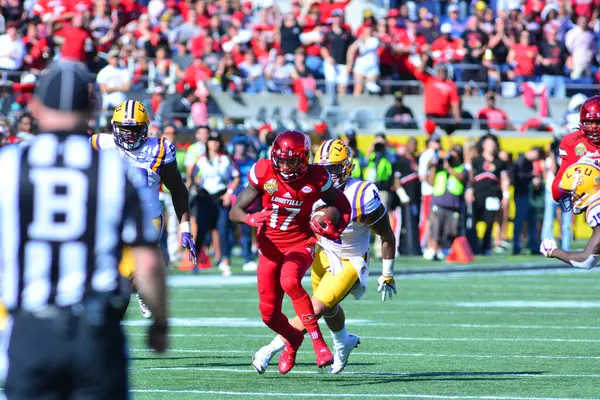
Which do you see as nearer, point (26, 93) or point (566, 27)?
point (26, 93)

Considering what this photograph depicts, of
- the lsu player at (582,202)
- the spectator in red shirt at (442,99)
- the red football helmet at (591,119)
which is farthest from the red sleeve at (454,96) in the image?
the lsu player at (582,202)

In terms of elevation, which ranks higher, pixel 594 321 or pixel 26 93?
pixel 26 93

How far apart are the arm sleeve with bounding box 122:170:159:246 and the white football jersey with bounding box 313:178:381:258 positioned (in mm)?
4345

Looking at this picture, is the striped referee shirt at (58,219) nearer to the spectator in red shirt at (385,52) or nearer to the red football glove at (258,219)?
the red football glove at (258,219)

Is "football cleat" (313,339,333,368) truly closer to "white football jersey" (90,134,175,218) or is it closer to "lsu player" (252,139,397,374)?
"lsu player" (252,139,397,374)

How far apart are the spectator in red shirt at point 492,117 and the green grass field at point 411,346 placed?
23.9ft

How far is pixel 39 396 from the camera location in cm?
397

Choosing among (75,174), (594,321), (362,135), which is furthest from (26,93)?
(75,174)

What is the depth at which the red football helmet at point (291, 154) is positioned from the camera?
7.94m

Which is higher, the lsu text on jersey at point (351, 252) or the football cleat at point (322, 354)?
the lsu text on jersey at point (351, 252)

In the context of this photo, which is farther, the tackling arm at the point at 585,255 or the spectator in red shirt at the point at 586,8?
the spectator in red shirt at the point at 586,8

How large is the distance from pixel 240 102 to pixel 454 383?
46.1 ft

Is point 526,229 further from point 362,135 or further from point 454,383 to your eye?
point 454,383

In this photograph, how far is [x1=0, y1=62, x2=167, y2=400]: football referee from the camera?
398 centimetres
